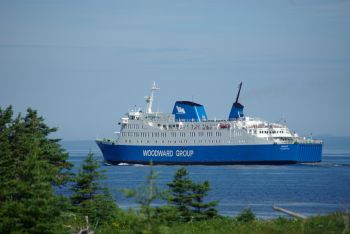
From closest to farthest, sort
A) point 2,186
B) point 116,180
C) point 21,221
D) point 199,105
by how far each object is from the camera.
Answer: point 21,221, point 2,186, point 116,180, point 199,105

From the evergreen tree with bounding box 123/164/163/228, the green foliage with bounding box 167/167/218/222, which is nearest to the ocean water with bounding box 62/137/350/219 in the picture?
the green foliage with bounding box 167/167/218/222

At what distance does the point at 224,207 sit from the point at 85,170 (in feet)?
44.3

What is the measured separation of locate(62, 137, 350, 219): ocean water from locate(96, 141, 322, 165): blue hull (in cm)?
81

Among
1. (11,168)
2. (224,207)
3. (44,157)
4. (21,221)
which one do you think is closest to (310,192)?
(224,207)

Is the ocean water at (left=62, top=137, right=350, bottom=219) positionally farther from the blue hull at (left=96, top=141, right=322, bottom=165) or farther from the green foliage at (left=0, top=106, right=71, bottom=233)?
the green foliage at (left=0, top=106, right=71, bottom=233)

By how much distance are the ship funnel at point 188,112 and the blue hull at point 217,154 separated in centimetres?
347

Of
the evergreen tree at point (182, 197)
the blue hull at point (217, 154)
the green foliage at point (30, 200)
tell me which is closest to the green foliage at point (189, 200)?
the evergreen tree at point (182, 197)

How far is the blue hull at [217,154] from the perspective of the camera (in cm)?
7938

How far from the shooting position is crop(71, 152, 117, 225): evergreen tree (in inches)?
1090

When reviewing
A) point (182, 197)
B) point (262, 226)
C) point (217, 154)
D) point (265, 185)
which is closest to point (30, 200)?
point (262, 226)

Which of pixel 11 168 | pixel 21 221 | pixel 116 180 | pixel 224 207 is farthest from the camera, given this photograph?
pixel 116 180

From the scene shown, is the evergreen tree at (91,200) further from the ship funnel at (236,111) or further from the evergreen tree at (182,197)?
the ship funnel at (236,111)

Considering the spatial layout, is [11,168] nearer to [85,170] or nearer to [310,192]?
[85,170]

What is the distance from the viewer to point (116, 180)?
202ft
